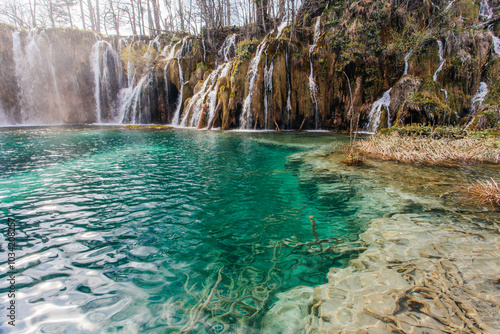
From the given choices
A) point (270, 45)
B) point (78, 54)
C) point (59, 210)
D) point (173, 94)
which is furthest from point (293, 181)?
point (78, 54)

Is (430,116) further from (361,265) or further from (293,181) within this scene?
(361,265)

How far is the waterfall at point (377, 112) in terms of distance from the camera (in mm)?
18656

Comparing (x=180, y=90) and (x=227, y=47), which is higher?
(x=227, y=47)

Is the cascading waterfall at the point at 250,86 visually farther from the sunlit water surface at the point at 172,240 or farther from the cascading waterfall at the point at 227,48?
the sunlit water surface at the point at 172,240

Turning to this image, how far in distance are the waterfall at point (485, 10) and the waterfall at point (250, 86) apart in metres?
19.0

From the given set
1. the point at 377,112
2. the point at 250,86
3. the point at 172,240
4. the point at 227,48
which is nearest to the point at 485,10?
the point at 377,112

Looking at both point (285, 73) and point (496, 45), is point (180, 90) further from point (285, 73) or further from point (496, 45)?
point (496, 45)

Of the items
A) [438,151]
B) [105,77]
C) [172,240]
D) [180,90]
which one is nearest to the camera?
[172,240]

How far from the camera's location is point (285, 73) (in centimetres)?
2200

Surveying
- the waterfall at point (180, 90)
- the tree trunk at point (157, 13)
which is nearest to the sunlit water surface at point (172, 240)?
the waterfall at point (180, 90)

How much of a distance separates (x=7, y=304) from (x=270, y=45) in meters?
24.5

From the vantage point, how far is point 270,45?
878 inches

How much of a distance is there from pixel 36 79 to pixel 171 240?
4163cm

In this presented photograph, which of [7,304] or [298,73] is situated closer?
[7,304]
